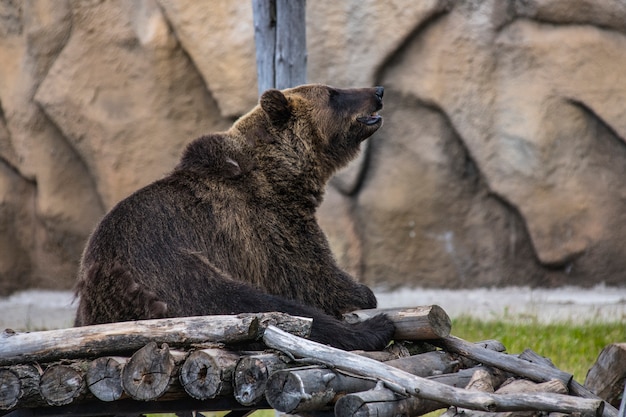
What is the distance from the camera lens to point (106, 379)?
3.71 metres

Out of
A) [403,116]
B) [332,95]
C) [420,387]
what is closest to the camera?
[420,387]

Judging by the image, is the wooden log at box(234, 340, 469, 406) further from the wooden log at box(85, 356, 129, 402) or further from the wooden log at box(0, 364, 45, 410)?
the wooden log at box(0, 364, 45, 410)

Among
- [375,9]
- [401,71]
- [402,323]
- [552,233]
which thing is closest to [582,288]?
[552,233]

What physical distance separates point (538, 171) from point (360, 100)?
165 inches

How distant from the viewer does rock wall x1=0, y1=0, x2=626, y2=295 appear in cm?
923

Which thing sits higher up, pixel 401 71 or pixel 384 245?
pixel 401 71

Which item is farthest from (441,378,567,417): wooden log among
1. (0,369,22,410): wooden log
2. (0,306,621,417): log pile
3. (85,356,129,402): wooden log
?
(0,369,22,410): wooden log

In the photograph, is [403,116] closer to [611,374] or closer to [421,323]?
[611,374]

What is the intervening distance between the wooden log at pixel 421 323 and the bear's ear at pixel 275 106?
4.70ft

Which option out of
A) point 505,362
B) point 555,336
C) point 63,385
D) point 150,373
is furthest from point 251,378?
point 555,336

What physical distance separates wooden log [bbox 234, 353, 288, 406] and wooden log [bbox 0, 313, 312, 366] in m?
0.14

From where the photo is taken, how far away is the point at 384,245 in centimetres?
988

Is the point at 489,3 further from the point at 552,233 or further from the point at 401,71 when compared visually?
the point at 552,233

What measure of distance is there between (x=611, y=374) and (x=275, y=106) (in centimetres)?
236
